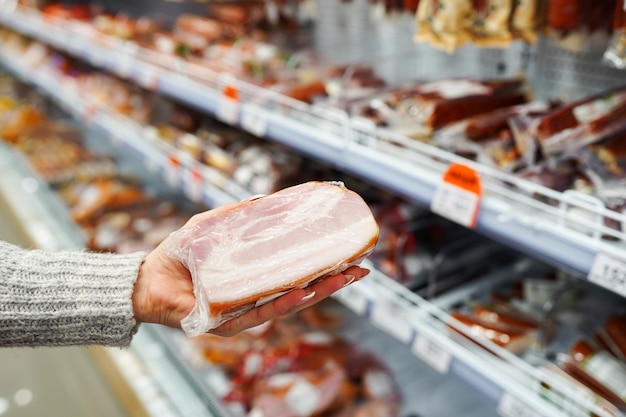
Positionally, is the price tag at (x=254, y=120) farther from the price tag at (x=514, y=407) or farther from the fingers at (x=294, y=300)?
the price tag at (x=514, y=407)

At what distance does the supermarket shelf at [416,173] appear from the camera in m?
0.91

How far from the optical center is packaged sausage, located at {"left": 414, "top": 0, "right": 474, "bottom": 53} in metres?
1.31

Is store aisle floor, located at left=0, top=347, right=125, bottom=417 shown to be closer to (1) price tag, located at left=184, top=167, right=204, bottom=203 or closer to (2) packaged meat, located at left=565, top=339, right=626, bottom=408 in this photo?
(1) price tag, located at left=184, top=167, right=204, bottom=203

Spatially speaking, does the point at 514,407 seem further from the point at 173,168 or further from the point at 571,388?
the point at 173,168

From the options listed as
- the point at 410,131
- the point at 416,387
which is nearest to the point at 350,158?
the point at 410,131

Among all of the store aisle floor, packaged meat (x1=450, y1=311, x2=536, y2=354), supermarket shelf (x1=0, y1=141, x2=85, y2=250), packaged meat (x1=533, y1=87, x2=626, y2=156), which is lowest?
the store aisle floor

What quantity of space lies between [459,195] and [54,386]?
2102 mm

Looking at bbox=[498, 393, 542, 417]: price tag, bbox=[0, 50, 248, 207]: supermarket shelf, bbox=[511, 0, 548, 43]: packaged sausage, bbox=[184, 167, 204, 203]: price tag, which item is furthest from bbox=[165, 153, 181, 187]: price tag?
bbox=[498, 393, 542, 417]: price tag

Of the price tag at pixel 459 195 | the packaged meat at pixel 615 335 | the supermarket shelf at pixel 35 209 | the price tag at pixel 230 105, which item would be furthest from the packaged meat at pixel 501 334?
the supermarket shelf at pixel 35 209

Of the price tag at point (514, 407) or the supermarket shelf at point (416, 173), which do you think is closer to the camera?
the supermarket shelf at point (416, 173)

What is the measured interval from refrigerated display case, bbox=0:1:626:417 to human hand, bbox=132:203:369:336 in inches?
13.3

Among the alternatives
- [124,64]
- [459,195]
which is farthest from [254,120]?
[124,64]

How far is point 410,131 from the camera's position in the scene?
1369 millimetres

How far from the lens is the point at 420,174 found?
1.17 meters
